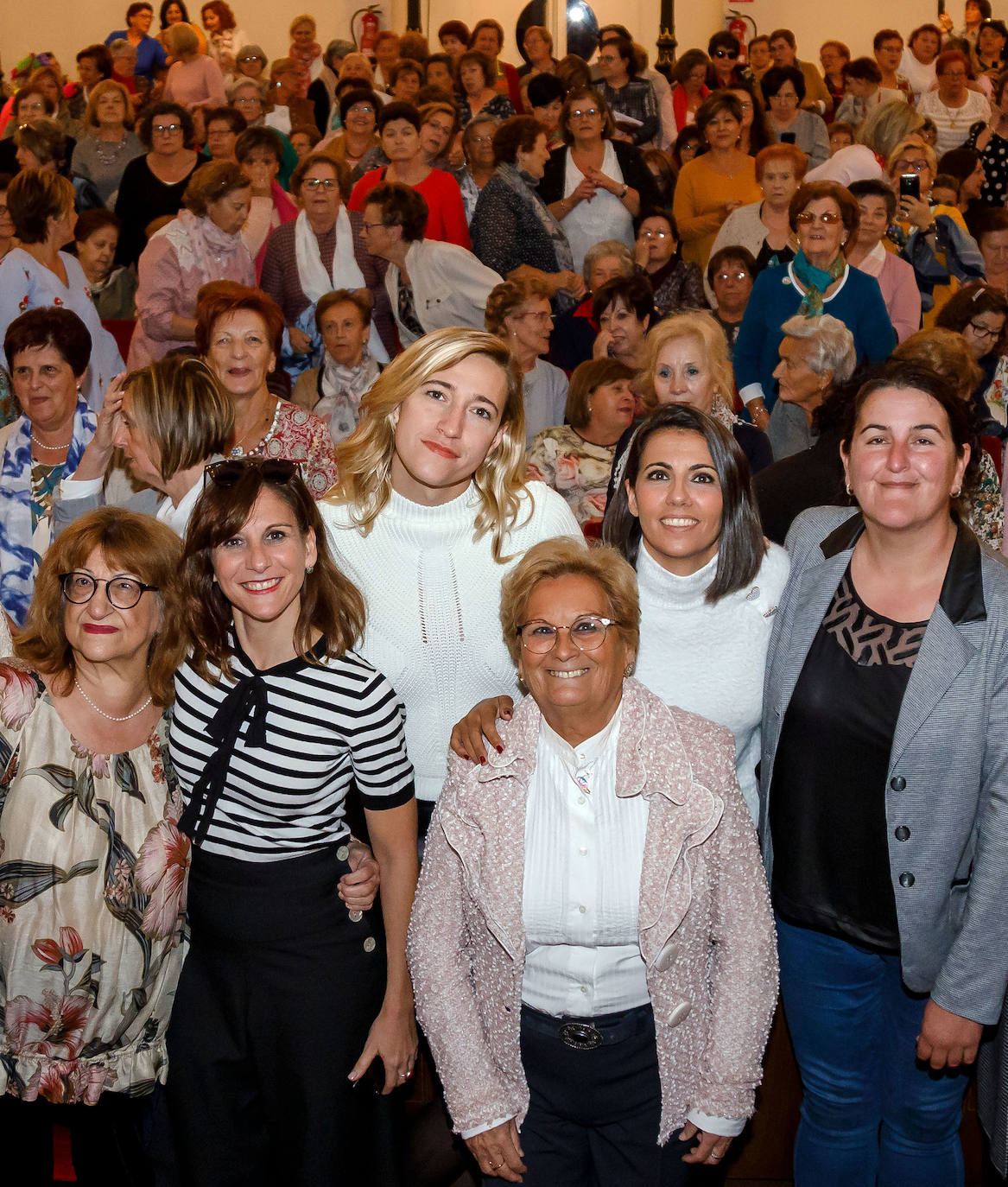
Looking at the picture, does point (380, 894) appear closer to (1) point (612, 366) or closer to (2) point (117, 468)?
(2) point (117, 468)

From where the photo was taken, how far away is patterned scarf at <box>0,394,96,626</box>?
3.52 metres

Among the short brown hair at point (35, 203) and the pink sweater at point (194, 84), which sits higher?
the pink sweater at point (194, 84)

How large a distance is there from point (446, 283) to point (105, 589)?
3536mm

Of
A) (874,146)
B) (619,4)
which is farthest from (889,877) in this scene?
(619,4)

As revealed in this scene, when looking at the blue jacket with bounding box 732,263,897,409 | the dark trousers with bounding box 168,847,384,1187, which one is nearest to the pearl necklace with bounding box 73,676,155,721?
the dark trousers with bounding box 168,847,384,1187

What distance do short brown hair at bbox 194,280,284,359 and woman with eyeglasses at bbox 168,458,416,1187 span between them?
1.57 metres

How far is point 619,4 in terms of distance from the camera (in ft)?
48.1

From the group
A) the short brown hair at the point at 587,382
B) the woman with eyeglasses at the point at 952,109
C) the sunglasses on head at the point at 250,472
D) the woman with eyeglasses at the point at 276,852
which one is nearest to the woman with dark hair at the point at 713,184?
the short brown hair at the point at 587,382

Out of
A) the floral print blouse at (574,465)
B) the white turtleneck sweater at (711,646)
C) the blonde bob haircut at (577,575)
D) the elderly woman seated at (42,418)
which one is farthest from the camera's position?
the floral print blouse at (574,465)

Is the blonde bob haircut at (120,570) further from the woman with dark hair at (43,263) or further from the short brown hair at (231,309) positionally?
the woman with dark hair at (43,263)

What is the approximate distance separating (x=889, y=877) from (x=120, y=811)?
146 cm

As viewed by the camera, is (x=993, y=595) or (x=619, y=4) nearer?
(x=993, y=595)

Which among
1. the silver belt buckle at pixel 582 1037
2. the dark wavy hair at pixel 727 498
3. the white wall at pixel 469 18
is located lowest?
the silver belt buckle at pixel 582 1037

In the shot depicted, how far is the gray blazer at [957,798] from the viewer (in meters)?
2.27
